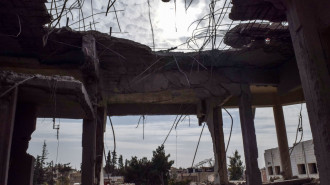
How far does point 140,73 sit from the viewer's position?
22.5 feet

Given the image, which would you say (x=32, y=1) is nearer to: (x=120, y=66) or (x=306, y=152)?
(x=120, y=66)

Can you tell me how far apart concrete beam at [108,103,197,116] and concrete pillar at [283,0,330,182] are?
5714mm

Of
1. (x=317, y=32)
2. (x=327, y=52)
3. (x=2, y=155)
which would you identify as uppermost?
(x=317, y=32)

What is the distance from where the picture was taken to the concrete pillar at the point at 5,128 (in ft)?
12.6

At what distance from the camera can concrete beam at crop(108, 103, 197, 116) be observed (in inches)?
360

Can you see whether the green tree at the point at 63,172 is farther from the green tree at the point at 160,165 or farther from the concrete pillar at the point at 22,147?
the concrete pillar at the point at 22,147

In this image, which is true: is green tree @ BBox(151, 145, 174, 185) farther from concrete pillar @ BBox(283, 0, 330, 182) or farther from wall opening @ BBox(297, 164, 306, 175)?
concrete pillar @ BBox(283, 0, 330, 182)

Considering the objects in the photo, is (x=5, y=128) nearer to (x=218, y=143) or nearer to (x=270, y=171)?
(x=218, y=143)

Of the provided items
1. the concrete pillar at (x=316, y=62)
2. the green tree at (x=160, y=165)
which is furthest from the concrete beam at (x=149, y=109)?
the green tree at (x=160, y=165)

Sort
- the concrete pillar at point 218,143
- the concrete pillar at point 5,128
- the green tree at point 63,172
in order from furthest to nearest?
the green tree at point 63,172 → the concrete pillar at point 218,143 → the concrete pillar at point 5,128

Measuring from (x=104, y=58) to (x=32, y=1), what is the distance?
2106mm

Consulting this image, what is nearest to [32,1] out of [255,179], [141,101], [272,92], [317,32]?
[317,32]

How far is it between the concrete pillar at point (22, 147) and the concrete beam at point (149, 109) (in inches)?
126

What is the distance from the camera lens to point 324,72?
310 cm
